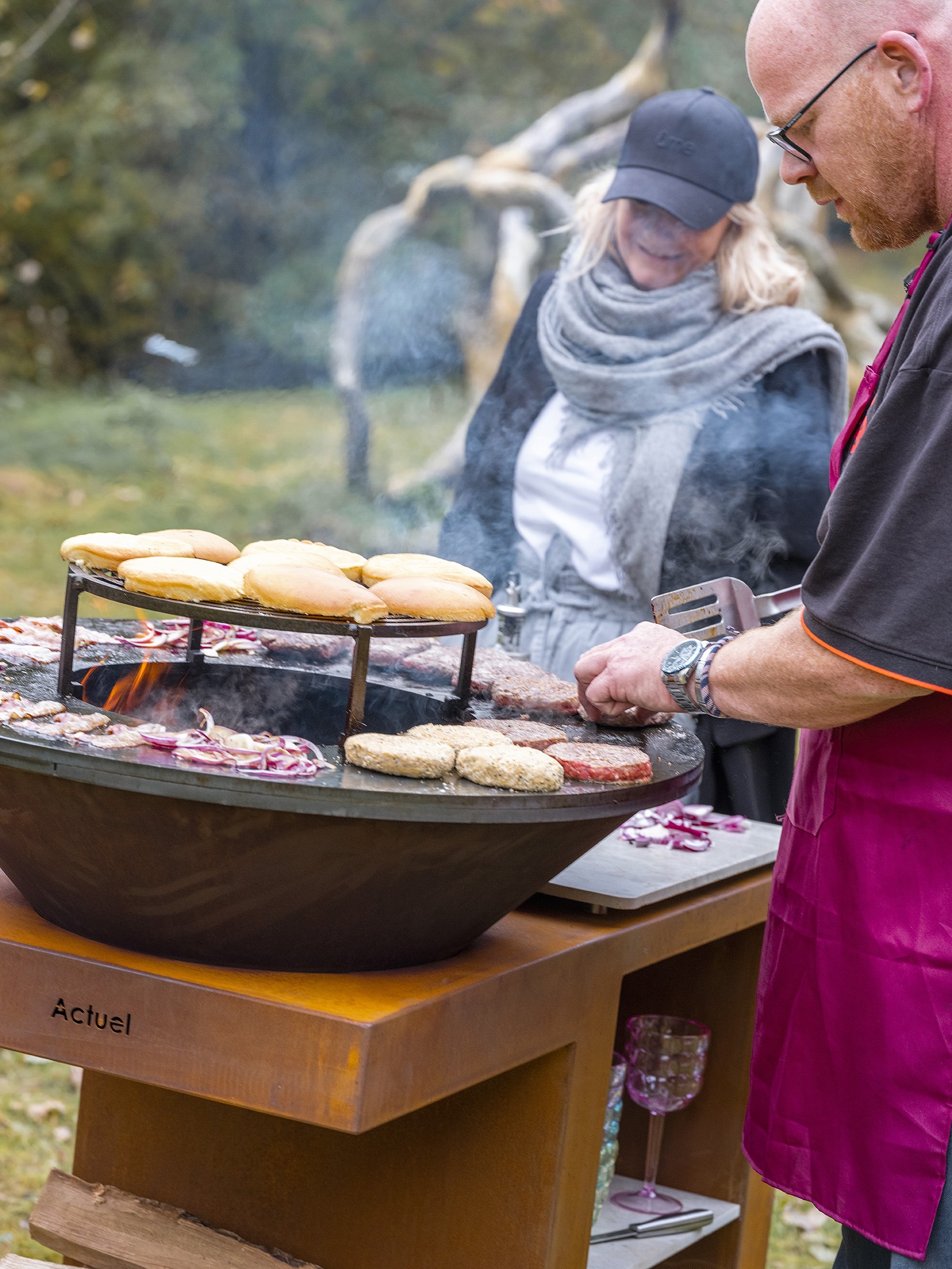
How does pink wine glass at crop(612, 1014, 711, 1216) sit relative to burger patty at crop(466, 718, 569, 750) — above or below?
below

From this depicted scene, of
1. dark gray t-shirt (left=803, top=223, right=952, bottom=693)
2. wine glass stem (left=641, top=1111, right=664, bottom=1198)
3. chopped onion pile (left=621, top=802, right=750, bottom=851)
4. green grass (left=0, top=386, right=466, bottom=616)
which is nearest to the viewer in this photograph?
dark gray t-shirt (left=803, top=223, right=952, bottom=693)

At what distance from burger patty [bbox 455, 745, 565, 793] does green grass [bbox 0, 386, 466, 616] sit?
21.2 feet

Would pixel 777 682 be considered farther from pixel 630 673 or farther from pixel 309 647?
pixel 309 647

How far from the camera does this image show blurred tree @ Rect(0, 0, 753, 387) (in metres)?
9.30

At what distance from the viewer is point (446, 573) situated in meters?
1.95

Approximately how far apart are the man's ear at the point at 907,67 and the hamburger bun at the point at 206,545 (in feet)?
3.45

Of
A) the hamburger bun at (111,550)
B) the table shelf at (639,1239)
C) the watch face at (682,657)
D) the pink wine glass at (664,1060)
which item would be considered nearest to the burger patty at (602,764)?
the watch face at (682,657)

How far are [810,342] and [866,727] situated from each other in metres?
1.63

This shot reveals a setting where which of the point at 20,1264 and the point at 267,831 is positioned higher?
the point at 267,831

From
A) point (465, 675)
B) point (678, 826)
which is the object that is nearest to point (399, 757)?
point (465, 675)

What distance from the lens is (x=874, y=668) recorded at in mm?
1323

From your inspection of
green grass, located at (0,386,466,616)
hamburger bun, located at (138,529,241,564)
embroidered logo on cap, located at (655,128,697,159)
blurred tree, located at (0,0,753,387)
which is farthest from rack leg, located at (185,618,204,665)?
blurred tree, located at (0,0,753,387)

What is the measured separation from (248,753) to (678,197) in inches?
78.7

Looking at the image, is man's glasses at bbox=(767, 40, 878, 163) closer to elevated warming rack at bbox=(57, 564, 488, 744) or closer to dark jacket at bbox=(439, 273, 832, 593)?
elevated warming rack at bbox=(57, 564, 488, 744)
